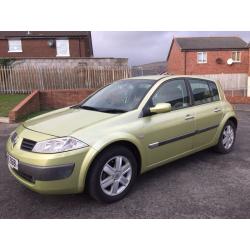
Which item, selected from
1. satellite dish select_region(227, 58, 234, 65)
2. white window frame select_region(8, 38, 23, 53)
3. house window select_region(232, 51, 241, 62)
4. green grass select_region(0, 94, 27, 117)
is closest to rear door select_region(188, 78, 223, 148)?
green grass select_region(0, 94, 27, 117)

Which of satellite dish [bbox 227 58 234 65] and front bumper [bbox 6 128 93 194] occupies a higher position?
satellite dish [bbox 227 58 234 65]

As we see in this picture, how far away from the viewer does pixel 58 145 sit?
3.09 meters

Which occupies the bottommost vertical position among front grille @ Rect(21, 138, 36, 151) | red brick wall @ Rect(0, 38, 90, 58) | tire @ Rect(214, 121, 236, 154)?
tire @ Rect(214, 121, 236, 154)

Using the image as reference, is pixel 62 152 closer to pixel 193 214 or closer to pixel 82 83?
pixel 193 214

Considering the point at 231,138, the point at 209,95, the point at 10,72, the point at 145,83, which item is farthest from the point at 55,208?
the point at 10,72

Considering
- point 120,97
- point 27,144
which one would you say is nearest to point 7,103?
point 120,97

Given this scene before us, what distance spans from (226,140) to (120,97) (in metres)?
2.45

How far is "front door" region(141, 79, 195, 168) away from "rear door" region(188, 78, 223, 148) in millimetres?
177

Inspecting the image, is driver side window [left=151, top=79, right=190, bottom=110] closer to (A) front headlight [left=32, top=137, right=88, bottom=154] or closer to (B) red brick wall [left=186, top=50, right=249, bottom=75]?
(A) front headlight [left=32, top=137, right=88, bottom=154]

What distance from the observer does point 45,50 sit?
24.4 metres

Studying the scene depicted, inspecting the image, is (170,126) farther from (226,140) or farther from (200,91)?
(226,140)

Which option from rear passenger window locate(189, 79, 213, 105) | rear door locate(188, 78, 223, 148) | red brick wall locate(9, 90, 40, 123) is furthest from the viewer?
red brick wall locate(9, 90, 40, 123)

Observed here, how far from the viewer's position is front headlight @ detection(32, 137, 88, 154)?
3057 millimetres

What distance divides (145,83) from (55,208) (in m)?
2.24
